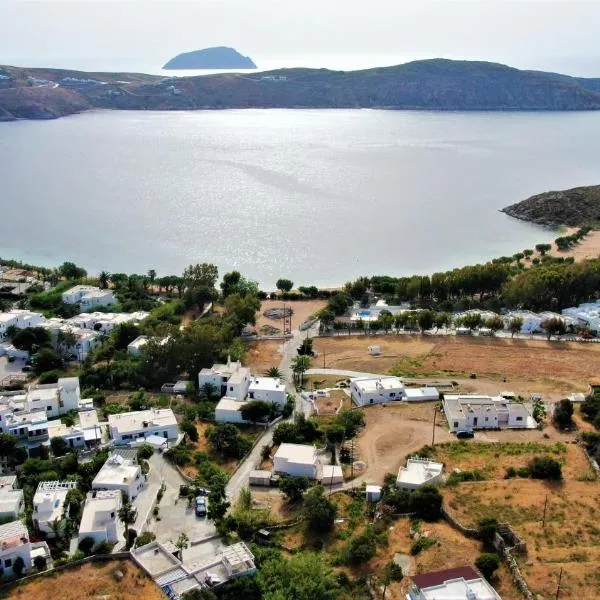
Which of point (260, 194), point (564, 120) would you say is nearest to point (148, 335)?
point (260, 194)

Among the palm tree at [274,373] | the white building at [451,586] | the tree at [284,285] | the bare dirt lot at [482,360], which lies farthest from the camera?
the tree at [284,285]

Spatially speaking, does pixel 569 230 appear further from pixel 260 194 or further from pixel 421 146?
pixel 421 146

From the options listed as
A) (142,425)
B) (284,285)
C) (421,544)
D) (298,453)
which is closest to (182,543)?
(298,453)

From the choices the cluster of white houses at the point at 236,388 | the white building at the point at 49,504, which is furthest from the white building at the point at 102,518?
the cluster of white houses at the point at 236,388

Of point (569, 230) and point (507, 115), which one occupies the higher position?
point (507, 115)

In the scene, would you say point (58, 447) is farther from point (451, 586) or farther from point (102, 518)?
point (451, 586)

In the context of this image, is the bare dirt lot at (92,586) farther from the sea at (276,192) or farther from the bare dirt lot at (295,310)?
the sea at (276,192)
